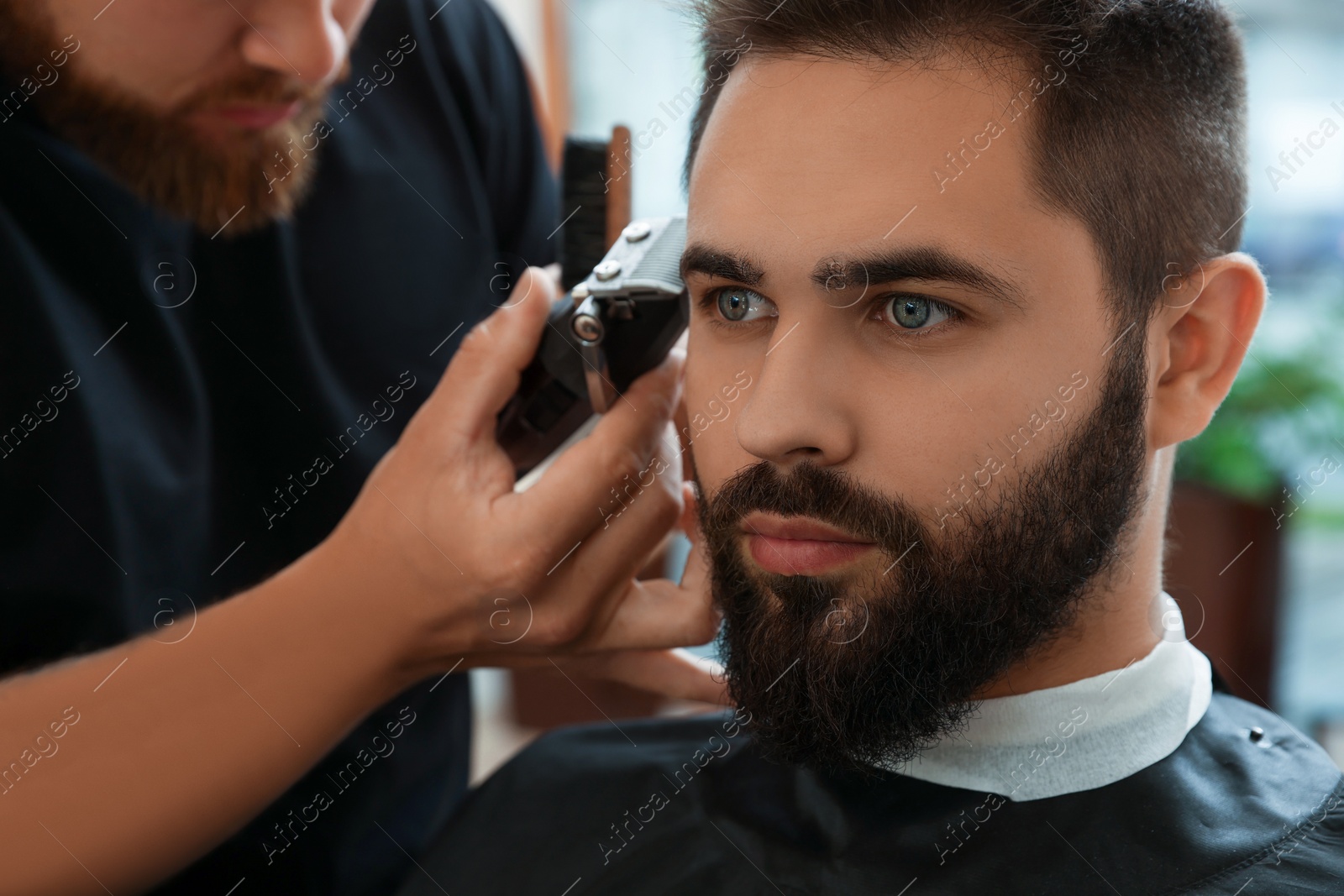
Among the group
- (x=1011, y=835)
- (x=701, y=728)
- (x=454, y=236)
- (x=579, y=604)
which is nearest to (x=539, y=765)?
(x=701, y=728)

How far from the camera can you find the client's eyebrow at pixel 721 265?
113cm

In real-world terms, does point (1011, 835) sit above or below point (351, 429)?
below

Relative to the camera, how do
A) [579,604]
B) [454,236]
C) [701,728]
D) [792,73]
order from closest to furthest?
1. [792,73]
2. [579,604]
3. [701,728]
4. [454,236]

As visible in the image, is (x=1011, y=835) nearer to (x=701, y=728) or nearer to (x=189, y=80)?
(x=701, y=728)

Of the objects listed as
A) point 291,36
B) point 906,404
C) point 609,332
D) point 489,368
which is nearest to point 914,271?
point 906,404

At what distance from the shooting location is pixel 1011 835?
118 cm

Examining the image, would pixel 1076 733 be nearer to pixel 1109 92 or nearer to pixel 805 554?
pixel 805 554

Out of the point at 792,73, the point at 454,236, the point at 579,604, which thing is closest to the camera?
the point at 792,73

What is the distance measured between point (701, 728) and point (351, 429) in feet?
2.20

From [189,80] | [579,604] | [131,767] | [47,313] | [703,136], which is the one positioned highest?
[189,80]

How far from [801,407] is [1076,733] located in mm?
486

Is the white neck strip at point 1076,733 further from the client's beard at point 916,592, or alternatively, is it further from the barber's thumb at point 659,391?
the barber's thumb at point 659,391

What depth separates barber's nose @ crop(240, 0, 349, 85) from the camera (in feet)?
4.28

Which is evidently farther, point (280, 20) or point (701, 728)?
point (701, 728)
